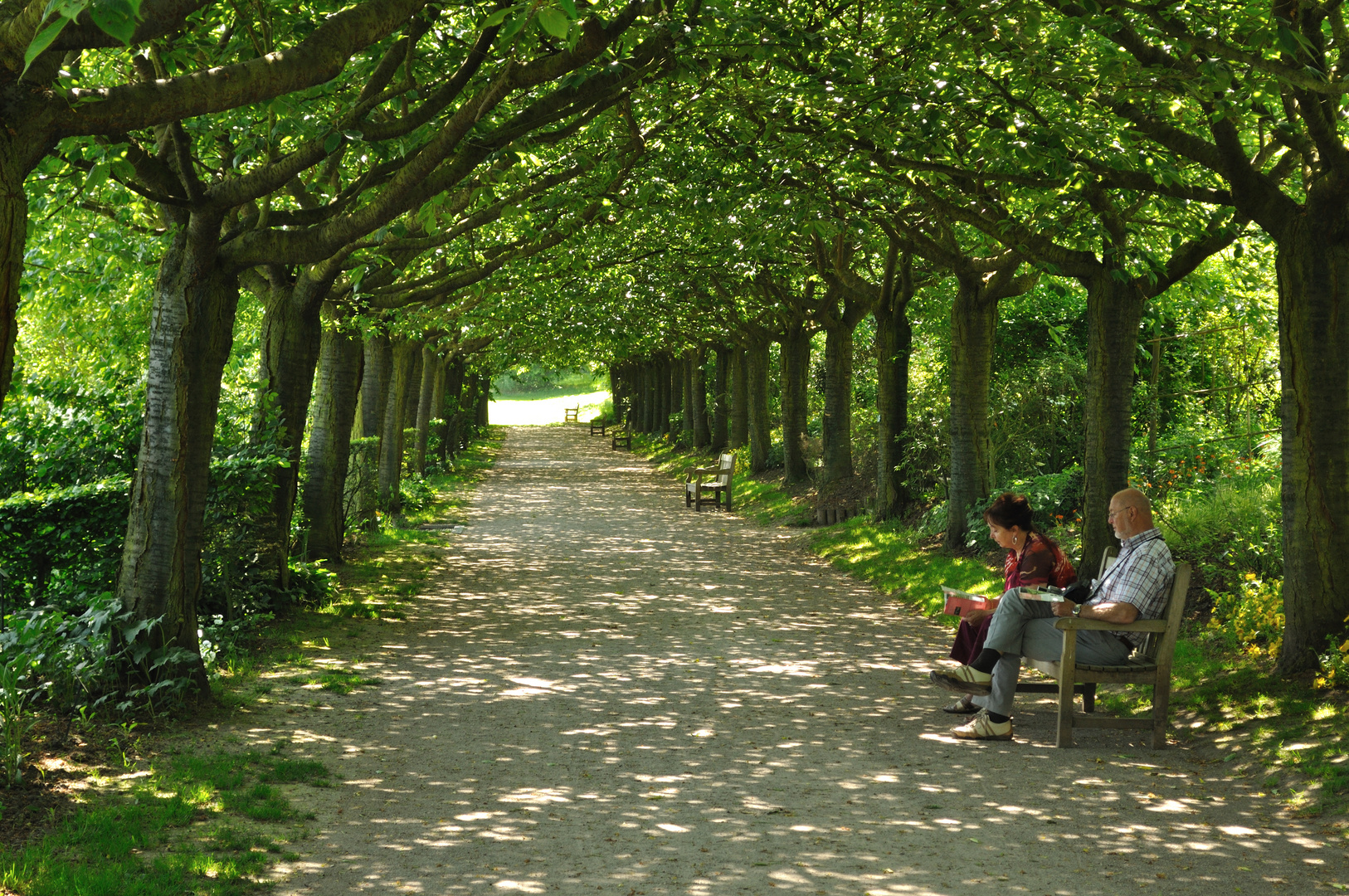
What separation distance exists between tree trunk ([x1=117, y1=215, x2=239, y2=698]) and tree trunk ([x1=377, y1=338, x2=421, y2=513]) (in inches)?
485

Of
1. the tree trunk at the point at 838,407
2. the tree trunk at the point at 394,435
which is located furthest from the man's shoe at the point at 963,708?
the tree trunk at the point at 394,435

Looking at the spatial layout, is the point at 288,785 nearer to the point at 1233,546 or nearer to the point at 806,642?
the point at 806,642

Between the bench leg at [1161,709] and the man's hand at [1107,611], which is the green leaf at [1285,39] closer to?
the man's hand at [1107,611]

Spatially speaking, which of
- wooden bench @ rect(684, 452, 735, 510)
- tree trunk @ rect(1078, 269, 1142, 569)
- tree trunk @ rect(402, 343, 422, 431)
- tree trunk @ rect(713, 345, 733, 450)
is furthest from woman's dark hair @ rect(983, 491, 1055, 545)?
tree trunk @ rect(713, 345, 733, 450)

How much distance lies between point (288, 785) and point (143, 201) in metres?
7.71

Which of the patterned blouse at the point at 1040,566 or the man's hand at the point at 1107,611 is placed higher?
the patterned blouse at the point at 1040,566

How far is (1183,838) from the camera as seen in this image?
5.28 m

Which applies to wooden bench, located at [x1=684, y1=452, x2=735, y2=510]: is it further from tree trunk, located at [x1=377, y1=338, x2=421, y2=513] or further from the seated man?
the seated man

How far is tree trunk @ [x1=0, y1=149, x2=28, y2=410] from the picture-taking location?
163 inches

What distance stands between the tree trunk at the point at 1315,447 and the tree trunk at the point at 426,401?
21.9 meters

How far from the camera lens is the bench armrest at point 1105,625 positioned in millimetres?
6762

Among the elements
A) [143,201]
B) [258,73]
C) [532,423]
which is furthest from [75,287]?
[532,423]

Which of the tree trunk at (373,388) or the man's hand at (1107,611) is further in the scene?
the tree trunk at (373,388)

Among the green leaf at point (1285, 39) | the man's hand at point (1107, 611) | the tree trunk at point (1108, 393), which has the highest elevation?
the green leaf at point (1285, 39)
